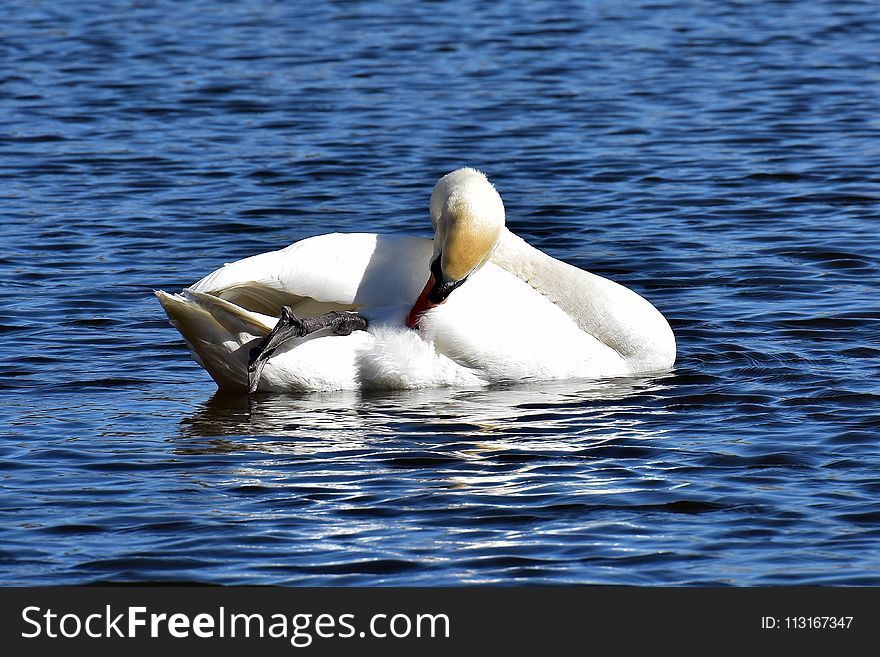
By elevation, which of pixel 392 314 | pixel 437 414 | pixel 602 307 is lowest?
pixel 437 414

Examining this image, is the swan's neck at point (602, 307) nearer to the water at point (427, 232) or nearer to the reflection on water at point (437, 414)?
the reflection on water at point (437, 414)

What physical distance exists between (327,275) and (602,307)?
162 cm

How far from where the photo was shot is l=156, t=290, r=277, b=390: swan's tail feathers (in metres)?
8.93

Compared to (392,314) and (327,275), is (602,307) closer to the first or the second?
(392,314)

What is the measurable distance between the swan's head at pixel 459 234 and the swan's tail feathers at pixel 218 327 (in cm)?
83

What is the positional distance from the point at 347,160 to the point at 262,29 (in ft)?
23.7

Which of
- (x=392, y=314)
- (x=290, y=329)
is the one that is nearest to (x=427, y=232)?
(x=392, y=314)

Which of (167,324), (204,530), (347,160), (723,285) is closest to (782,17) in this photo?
(347,160)

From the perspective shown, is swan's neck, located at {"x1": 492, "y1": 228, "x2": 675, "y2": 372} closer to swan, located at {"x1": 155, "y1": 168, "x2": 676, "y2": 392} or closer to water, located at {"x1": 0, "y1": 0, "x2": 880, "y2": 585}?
swan, located at {"x1": 155, "y1": 168, "x2": 676, "y2": 392}

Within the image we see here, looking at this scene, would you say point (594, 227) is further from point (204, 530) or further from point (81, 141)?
point (204, 530)

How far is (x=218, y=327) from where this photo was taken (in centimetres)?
902

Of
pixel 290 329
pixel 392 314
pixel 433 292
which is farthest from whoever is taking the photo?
pixel 392 314

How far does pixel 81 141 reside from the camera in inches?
664

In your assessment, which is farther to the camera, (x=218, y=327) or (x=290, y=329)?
(x=218, y=327)
